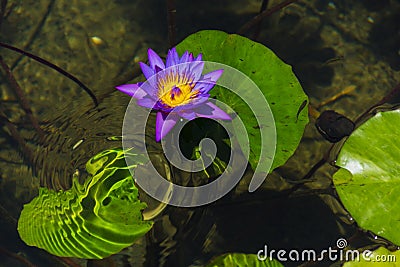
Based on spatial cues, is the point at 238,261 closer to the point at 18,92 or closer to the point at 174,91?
the point at 174,91

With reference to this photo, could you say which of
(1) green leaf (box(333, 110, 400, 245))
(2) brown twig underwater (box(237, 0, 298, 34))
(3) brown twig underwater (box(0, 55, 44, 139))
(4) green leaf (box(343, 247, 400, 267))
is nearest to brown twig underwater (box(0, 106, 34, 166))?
(3) brown twig underwater (box(0, 55, 44, 139))

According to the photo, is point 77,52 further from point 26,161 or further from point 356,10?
point 356,10

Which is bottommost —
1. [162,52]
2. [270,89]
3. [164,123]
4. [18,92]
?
[18,92]

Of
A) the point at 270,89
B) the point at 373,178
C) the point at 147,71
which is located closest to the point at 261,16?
the point at 270,89

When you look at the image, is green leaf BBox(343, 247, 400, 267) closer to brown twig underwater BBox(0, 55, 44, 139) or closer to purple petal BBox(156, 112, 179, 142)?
purple petal BBox(156, 112, 179, 142)

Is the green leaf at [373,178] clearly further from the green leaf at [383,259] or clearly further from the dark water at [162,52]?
the dark water at [162,52]

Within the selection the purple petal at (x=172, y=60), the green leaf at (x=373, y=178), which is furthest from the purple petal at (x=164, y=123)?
the green leaf at (x=373, y=178)
